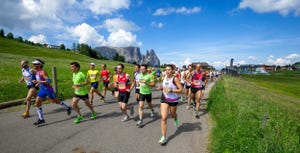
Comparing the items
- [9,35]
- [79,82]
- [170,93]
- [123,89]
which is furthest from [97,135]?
[9,35]

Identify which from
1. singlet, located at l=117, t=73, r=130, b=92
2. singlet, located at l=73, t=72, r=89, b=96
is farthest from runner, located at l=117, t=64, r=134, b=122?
singlet, located at l=73, t=72, r=89, b=96

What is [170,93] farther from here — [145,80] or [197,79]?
[197,79]

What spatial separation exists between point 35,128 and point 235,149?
578cm

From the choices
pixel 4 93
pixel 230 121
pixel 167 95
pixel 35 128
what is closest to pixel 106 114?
pixel 35 128

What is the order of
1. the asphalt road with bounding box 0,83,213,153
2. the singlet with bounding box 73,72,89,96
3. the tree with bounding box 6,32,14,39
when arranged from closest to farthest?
the asphalt road with bounding box 0,83,213,153, the singlet with bounding box 73,72,89,96, the tree with bounding box 6,32,14,39

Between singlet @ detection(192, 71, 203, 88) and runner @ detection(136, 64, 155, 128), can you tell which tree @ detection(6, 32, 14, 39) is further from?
singlet @ detection(192, 71, 203, 88)

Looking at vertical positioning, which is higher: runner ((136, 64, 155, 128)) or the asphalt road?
runner ((136, 64, 155, 128))

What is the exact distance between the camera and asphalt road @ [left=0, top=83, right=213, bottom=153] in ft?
13.6

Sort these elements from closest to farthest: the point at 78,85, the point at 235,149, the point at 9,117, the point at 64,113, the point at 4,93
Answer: the point at 235,149 → the point at 78,85 → the point at 9,117 → the point at 64,113 → the point at 4,93

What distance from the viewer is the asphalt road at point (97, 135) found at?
4.15 meters

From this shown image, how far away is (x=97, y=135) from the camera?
4.91 meters

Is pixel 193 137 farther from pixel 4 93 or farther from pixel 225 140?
pixel 4 93

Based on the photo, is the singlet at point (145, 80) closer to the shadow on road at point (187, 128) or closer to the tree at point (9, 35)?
the shadow on road at point (187, 128)

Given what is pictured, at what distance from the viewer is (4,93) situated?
29.5ft
